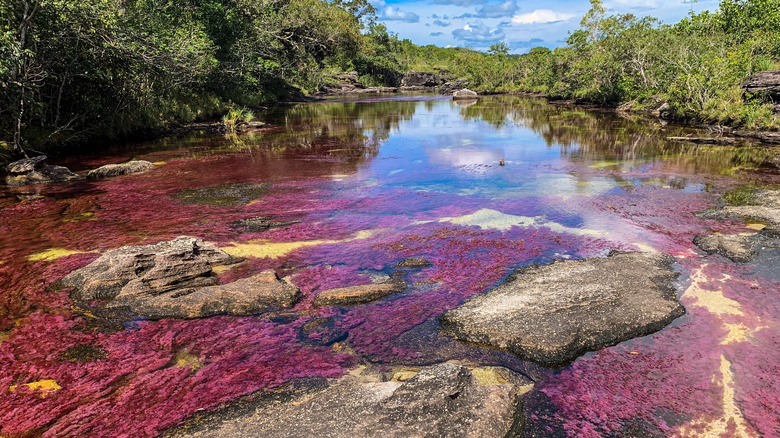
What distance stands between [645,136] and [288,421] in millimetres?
26094

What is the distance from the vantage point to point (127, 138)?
23250 mm

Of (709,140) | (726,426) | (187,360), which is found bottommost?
(726,426)

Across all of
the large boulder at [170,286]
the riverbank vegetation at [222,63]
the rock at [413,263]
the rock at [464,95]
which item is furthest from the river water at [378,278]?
the rock at [464,95]

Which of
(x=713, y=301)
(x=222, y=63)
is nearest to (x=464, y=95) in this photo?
(x=222, y=63)

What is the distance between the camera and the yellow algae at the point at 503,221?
10156 mm

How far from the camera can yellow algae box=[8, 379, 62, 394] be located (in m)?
5.00

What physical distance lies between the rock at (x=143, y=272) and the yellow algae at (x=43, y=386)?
1.93m

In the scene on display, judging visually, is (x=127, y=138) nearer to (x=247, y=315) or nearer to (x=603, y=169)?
(x=247, y=315)

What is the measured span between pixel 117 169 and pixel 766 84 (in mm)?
30942

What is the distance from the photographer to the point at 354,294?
712 centimetres

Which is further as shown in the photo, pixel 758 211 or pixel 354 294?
pixel 758 211

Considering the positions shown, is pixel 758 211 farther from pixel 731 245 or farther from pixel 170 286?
pixel 170 286

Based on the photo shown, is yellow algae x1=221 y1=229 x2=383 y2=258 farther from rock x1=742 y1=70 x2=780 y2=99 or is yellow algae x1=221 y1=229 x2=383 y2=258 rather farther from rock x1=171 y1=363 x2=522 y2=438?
rock x1=742 y1=70 x2=780 y2=99

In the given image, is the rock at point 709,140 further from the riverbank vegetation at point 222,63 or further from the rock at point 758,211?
the rock at point 758,211
